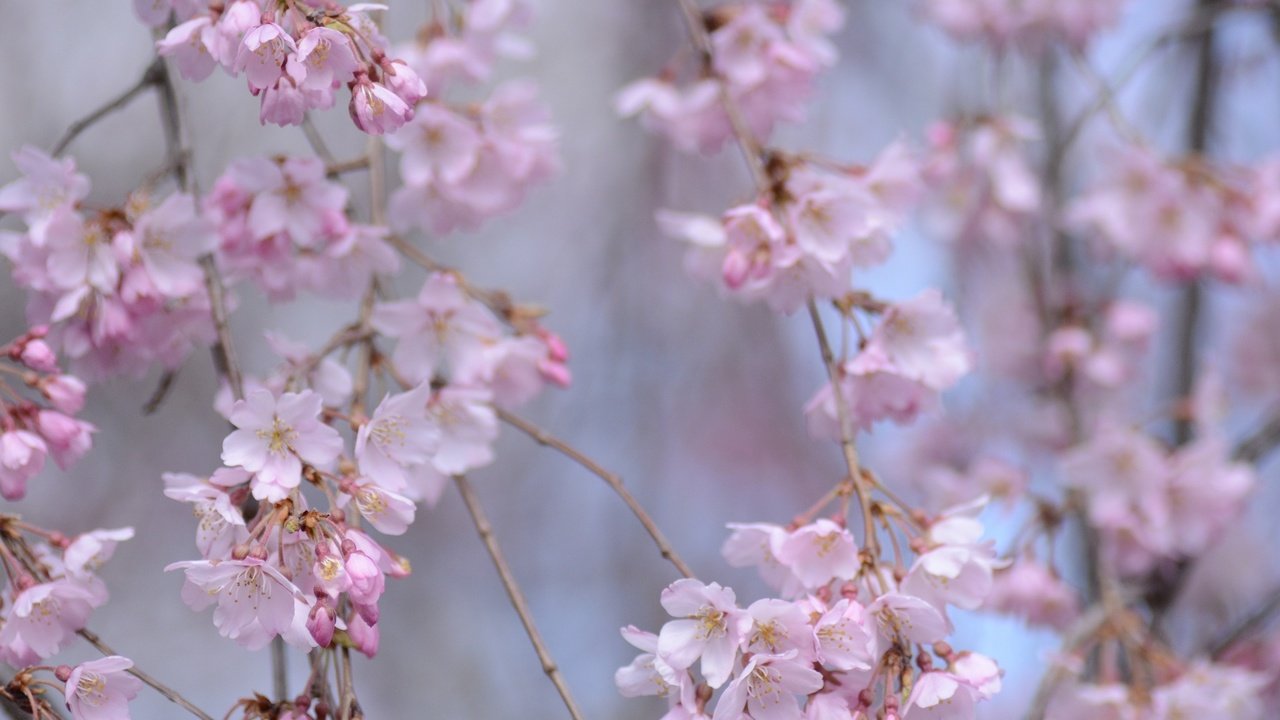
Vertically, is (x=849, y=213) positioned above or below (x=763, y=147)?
below

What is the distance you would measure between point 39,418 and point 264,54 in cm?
50

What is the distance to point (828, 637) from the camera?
1.13 meters

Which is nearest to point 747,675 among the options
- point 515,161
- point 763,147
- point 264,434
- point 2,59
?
point 264,434

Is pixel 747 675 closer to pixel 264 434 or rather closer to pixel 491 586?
pixel 264 434

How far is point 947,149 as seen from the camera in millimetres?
2600

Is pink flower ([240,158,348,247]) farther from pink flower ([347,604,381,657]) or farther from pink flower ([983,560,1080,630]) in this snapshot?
pink flower ([983,560,1080,630])

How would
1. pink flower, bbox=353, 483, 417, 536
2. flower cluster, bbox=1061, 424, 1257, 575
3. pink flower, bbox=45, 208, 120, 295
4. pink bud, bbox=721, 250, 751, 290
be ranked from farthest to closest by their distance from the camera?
flower cluster, bbox=1061, 424, 1257, 575, pink bud, bbox=721, 250, 751, 290, pink flower, bbox=45, 208, 120, 295, pink flower, bbox=353, 483, 417, 536

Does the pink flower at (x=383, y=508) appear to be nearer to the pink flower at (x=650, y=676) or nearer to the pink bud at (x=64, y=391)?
the pink flower at (x=650, y=676)

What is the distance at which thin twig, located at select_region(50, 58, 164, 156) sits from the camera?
144 centimetres

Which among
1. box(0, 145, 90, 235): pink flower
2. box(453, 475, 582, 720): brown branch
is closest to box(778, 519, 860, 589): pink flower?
box(453, 475, 582, 720): brown branch

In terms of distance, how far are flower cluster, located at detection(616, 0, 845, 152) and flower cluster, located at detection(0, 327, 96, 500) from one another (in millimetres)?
952

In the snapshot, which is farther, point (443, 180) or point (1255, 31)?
point (1255, 31)

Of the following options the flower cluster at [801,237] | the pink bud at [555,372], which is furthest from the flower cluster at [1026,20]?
the pink bud at [555,372]

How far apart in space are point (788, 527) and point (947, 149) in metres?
1.52
